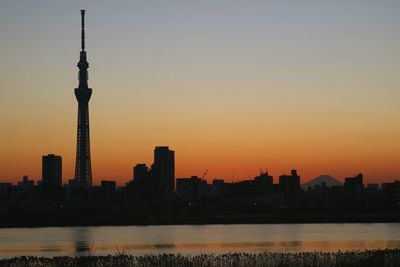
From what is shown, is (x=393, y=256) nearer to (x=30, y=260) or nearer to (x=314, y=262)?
(x=314, y=262)

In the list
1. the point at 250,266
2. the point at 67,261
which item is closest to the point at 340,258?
the point at 250,266

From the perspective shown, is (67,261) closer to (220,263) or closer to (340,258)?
(220,263)

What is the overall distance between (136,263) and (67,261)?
637 cm

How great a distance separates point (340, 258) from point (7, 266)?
1174 inches

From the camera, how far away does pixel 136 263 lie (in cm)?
7106

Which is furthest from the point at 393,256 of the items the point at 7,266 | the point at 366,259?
the point at 7,266

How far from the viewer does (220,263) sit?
68.2 metres

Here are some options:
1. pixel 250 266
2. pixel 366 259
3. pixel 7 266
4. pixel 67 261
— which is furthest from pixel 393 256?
pixel 7 266

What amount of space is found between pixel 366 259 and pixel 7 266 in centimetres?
3195

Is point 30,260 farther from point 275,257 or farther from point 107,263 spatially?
point 275,257

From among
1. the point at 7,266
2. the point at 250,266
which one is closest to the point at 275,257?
the point at 250,266

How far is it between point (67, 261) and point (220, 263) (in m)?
13.9

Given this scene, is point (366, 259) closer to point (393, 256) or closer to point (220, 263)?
point (393, 256)

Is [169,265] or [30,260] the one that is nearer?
[169,265]
